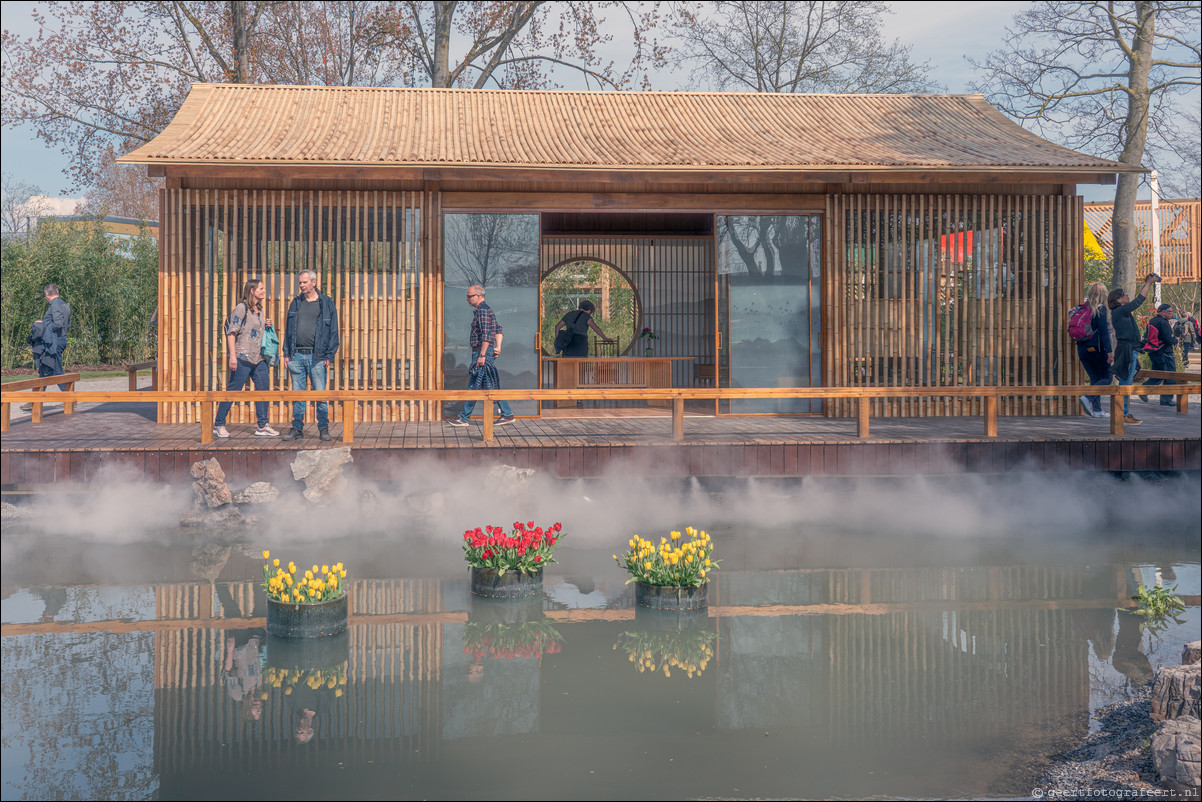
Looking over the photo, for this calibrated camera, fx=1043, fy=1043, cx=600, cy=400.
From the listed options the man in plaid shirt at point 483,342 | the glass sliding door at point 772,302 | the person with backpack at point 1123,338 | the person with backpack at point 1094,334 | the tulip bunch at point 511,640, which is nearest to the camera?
the tulip bunch at point 511,640

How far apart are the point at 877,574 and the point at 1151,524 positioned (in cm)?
360

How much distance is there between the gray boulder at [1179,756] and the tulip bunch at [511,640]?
10.7 ft

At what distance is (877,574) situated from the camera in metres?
Result: 8.29

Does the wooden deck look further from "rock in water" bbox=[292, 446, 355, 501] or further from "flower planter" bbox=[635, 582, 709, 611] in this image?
"flower planter" bbox=[635, 582, 709, 611]

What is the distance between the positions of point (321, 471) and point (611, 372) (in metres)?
5.79

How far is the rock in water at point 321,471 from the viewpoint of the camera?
9.26m

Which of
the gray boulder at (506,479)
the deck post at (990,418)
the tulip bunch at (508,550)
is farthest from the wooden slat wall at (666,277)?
the tulip bunch at (508,550)

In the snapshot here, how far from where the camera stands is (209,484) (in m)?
9.12

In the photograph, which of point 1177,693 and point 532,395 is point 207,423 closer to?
point 532,395

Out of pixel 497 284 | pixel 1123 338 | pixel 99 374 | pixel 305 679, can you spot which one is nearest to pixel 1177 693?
pixel 305 679

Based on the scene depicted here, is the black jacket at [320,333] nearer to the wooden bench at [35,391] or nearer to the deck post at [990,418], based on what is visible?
the wooden bench at [35,391]

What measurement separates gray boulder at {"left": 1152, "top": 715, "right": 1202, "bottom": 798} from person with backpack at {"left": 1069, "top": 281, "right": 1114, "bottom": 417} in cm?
735

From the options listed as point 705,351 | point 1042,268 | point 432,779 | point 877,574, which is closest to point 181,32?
point 705,351

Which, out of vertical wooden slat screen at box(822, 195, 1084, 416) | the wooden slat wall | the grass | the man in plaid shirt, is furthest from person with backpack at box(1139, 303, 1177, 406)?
the grass
